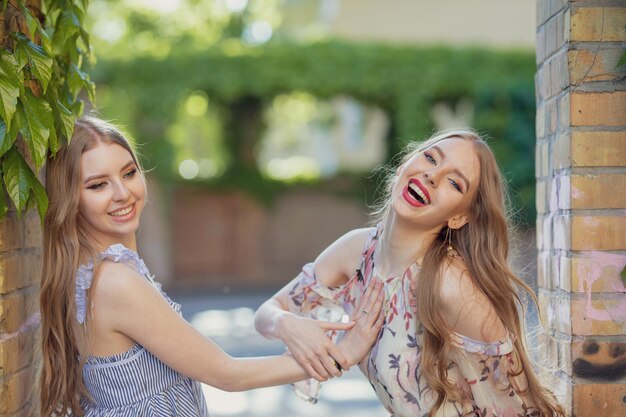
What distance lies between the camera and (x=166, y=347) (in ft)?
7.86

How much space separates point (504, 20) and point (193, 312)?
11.8 metres

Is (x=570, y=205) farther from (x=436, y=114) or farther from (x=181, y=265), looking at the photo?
(x=436, y=114)

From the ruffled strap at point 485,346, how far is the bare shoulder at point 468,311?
12 mm

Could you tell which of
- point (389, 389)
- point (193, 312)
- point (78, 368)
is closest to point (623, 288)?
point (389, 389)

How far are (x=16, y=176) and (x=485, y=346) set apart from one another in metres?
1.37

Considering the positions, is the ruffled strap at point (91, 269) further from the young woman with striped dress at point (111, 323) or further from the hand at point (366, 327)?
the hand at point (366, 327)

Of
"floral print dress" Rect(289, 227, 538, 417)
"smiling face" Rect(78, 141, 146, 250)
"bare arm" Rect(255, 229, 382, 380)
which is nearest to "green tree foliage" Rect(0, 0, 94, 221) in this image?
"smiling face" Rect(78, 141, 146, 250)

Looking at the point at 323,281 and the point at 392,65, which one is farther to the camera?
the point at 392,65

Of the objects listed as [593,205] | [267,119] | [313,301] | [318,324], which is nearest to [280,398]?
[313,301]

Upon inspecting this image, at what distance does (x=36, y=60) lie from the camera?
87.4 inches

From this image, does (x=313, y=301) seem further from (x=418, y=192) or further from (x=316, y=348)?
(x=418, y=192)

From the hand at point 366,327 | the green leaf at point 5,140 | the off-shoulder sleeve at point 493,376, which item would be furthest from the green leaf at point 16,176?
the off-shoulder sleeve at point 493,376

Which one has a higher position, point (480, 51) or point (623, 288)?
point (480, 51)

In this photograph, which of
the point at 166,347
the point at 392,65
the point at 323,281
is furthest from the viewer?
the point at 392,65
